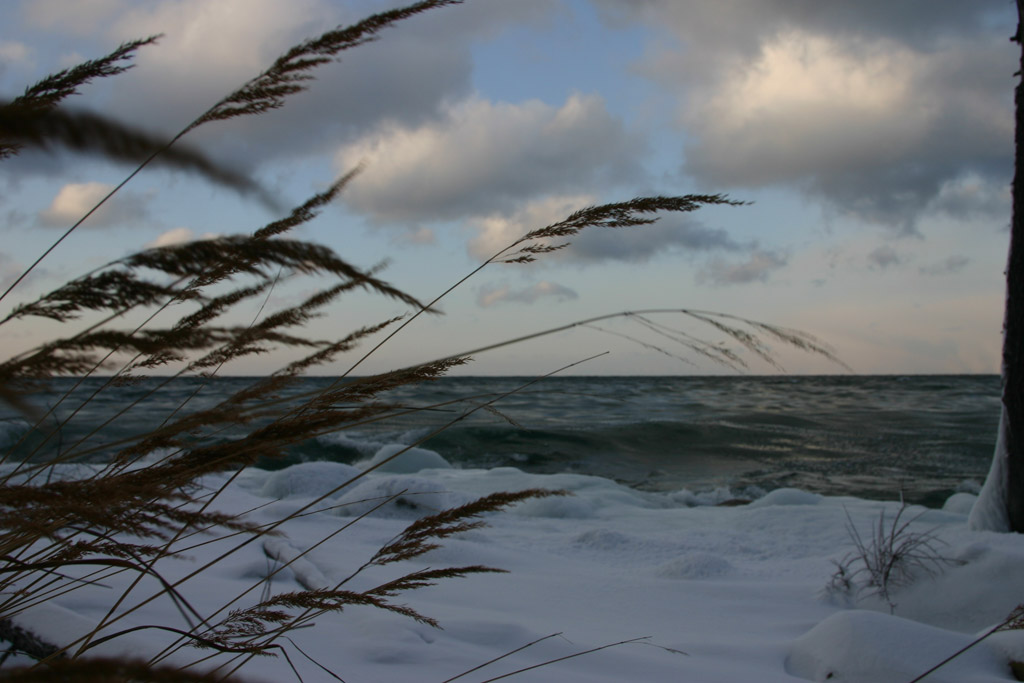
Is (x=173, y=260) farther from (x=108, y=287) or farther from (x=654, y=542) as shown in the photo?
(x=654, y=542)

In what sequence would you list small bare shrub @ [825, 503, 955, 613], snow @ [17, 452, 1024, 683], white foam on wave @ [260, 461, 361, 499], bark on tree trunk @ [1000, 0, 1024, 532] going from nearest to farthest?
1. snow @ [17, 452, 1024, 683]
2. small bare shrub @ [825, 503, 955, 613]
3. bark on tree trunk @ [1000, 0, 1024, 532]
4. white foam on wave @ [260, 461, 361, 499]

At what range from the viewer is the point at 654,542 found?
422cm

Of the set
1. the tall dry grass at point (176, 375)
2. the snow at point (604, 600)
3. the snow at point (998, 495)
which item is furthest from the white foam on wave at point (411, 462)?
the tall dry grass at point (176, 375)

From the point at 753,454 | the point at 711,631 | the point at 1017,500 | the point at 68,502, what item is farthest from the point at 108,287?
the point at 753,454

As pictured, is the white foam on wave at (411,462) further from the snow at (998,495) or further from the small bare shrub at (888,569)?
the snow at (998,495)

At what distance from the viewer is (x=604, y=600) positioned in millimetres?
2957

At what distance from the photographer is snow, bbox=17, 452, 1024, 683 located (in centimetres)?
188

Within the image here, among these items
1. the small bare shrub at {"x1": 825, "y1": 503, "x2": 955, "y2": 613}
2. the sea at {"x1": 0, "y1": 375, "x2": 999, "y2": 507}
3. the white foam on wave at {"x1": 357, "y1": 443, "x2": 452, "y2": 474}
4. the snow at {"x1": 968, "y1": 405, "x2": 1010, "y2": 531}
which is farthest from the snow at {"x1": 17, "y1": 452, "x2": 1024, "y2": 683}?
the white foam on wave at {"x1": 357, "y1": 443, "x2": 452, "y2": 474}

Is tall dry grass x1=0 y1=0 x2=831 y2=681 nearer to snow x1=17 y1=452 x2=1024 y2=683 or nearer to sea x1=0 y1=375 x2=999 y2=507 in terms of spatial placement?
snow x1=17 y1=452 x2=1024 y2=683

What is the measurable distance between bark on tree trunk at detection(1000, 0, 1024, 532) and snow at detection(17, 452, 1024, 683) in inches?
21.8

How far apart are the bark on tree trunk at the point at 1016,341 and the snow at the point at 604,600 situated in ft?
1.82

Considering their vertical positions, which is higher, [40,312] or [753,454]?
[40,312]

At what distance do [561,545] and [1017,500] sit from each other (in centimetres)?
287

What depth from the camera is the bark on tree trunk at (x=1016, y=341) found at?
4.19 metres
